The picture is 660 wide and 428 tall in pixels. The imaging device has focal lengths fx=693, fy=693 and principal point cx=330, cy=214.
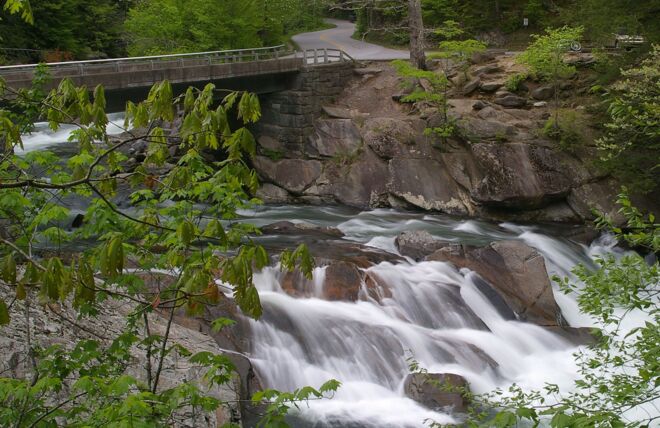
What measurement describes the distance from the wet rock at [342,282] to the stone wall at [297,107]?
1108 centimetres

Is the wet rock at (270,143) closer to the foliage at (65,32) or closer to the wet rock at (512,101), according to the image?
the wet rock at (512,101)

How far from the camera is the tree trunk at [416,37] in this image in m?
27.3

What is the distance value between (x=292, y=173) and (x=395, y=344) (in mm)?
Result: 12348

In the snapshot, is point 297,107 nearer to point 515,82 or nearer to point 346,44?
point 515,82

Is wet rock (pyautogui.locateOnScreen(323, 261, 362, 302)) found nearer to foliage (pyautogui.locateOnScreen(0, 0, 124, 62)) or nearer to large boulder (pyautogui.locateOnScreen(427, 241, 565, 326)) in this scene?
large boulder (pyautogui.locateOnScreen(427, 241, 565, 326))

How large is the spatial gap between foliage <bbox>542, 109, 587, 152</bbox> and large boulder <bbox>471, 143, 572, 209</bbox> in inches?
22.0

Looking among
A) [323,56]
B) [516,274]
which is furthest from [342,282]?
[323,56]

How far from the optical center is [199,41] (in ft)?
101

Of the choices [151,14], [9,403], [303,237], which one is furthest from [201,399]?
[151,14]

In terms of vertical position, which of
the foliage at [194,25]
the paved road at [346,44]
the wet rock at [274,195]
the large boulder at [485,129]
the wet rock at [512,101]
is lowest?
the wet rock at [274,195]

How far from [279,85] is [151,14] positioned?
9.42 metres

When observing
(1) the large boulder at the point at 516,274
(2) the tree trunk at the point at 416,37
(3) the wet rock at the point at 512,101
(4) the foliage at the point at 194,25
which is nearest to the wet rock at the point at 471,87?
(3) the wet rock at the point at 512,101

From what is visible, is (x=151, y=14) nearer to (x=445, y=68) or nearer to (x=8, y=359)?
(x=445, y=68)

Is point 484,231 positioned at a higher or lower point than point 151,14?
lower
